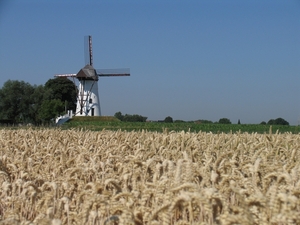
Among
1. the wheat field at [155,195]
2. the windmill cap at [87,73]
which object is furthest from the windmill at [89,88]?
the wheat field at [155,195]

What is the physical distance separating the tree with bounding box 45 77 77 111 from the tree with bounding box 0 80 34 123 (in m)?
8.32

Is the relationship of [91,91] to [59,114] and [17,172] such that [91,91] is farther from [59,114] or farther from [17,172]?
[17,172]

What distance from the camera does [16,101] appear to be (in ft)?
219

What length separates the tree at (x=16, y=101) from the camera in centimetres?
6600

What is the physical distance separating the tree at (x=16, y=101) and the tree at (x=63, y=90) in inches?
327

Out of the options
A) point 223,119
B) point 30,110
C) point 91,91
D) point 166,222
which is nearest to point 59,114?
point 30,110

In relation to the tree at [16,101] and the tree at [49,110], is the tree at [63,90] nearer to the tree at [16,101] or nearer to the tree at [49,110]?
the tree at [16,101]

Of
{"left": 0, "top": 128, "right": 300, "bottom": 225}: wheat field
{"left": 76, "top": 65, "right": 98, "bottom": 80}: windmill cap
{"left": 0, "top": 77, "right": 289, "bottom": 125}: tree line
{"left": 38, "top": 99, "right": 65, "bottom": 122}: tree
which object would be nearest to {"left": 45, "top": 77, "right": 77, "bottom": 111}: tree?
{"left": 0, "top": 77, "right": 289, "bottom": 125}: tree line

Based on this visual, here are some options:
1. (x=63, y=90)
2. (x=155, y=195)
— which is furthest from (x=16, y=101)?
(x=155, y=195)

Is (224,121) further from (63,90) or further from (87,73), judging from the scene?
(63,90)

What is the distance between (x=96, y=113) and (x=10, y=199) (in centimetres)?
5884

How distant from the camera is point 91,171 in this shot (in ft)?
15.9

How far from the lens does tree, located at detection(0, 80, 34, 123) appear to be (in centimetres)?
6600

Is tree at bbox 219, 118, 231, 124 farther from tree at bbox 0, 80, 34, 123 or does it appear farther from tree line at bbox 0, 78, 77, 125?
tree at bbox 0, 80, 34, 123
